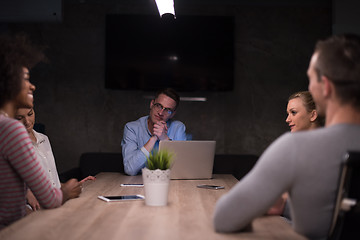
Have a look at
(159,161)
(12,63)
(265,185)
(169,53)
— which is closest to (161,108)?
(169,53)

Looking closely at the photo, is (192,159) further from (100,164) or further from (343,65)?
(100,164)

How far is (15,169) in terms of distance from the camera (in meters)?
1.51

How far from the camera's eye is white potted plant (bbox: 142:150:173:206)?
66.6 inches

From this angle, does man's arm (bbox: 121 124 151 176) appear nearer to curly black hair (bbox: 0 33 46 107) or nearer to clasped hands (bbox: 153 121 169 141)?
clasped hands (bbox: 153 121 169 141)

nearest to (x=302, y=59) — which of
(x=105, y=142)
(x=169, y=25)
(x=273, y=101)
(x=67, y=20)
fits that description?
(x=273, y=101)

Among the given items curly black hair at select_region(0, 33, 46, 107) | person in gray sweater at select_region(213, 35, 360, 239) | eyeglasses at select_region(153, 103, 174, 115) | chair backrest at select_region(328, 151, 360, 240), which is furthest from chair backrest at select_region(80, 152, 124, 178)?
chair backrest at select_region(328, 151, 360, 240)

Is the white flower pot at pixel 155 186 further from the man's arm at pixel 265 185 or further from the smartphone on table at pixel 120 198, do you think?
the man's arm at pixel 265 185

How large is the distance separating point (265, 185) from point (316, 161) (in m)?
0.16

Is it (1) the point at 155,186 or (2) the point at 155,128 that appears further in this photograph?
(2) the point at 155,128

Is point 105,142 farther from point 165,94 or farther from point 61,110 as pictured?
point 165,94

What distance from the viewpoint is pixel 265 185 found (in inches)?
44.1

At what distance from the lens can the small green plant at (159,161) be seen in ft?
5.57

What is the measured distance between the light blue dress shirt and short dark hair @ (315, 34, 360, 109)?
1.81 m

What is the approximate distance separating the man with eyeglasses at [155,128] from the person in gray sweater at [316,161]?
6.46 ft
